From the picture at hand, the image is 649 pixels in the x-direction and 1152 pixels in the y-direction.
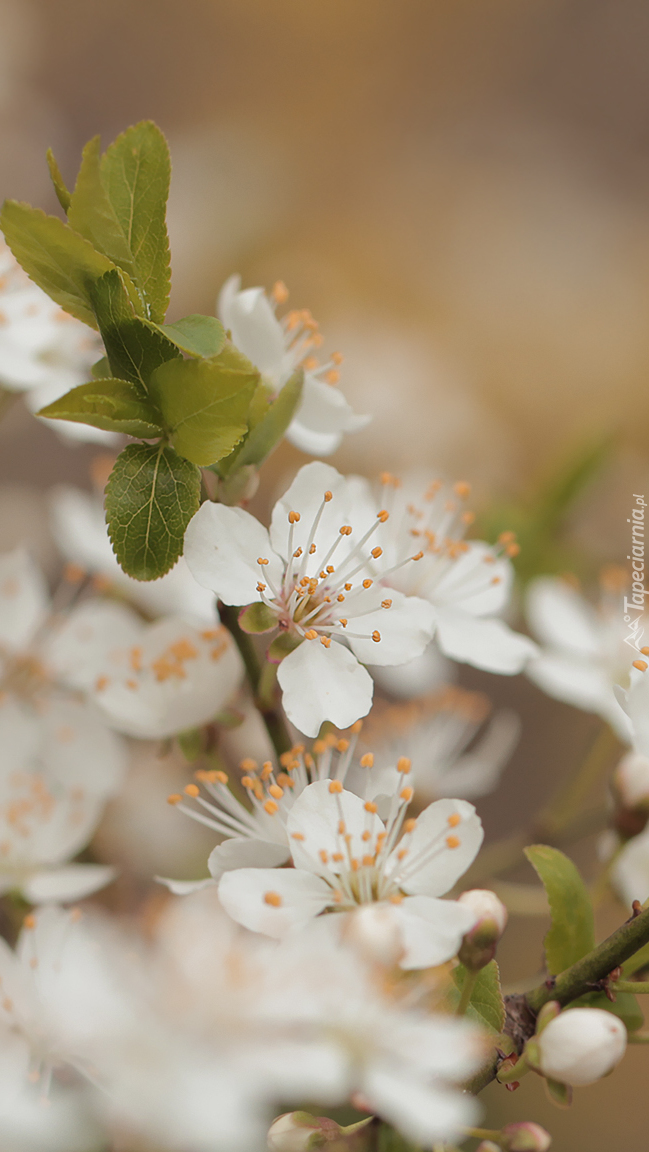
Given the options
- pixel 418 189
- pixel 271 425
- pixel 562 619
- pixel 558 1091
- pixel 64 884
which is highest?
pixel 418 189

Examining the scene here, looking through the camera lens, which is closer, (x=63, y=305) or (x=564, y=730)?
(x=63, y=305)

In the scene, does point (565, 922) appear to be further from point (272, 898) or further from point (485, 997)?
point (272, 898)

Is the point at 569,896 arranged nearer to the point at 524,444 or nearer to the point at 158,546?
the point at 158,546

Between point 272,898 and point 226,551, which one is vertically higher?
point 226,551

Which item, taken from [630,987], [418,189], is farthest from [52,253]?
[418,189]

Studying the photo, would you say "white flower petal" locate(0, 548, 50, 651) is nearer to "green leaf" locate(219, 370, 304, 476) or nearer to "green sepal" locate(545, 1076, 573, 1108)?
"green leaf" locate(219, 370, 304, 476)

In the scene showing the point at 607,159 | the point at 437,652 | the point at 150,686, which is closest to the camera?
the point at 150,686

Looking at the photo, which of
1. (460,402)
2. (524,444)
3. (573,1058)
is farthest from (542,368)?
(573,1058)
